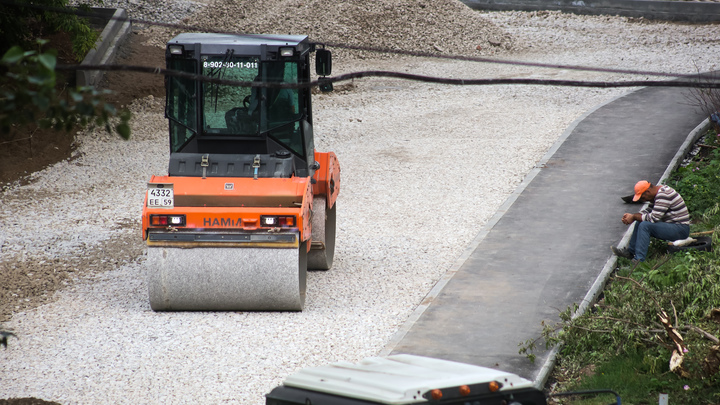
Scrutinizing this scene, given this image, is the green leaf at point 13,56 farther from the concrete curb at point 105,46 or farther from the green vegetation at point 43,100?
the concrete curb at point 105,46

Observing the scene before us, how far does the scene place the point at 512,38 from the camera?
29.7m

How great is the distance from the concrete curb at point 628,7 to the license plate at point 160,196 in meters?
28.1

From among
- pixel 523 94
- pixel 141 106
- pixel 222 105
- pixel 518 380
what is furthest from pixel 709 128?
pixel 518 380

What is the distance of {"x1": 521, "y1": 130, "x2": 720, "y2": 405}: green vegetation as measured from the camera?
7.29 metres

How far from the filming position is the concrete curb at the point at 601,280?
26.3 feet

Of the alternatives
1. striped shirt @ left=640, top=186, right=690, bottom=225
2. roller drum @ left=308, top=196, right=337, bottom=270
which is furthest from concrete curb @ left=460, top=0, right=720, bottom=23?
roller drum @ left=308, top=196, right=337, bottom=270

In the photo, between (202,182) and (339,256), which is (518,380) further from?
(339,256)

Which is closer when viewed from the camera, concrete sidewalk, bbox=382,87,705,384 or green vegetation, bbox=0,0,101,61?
concrete sidewalk, bbox=382,87,705,384

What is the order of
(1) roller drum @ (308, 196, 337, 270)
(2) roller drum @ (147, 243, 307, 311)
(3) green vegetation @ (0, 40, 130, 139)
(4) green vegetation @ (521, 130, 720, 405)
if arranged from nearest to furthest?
Result: 1. (3) green vegetation @ (0, 40, 130, 139)
2. (4) green vegetation @ (521, 130, 720, 405)
3. (2) roller drum @ (147, 243, 307, 311)
4. (1) roller drum @ (308, 196, 337, 270)

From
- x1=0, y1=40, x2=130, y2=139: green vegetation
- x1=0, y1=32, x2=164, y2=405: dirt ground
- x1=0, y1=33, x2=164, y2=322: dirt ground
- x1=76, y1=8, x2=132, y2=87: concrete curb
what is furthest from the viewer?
x1=76, y1=8, x2=132, y2=87: concrete curb

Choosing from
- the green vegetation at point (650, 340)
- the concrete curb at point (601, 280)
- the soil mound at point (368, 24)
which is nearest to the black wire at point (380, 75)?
the green vegetation at point (650, 340)

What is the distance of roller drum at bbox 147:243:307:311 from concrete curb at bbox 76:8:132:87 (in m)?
11.9

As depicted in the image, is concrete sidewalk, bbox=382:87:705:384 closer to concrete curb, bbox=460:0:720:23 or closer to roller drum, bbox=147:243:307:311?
roller drum, bbox=147:243:307:311

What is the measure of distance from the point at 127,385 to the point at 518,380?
15.4 feet
